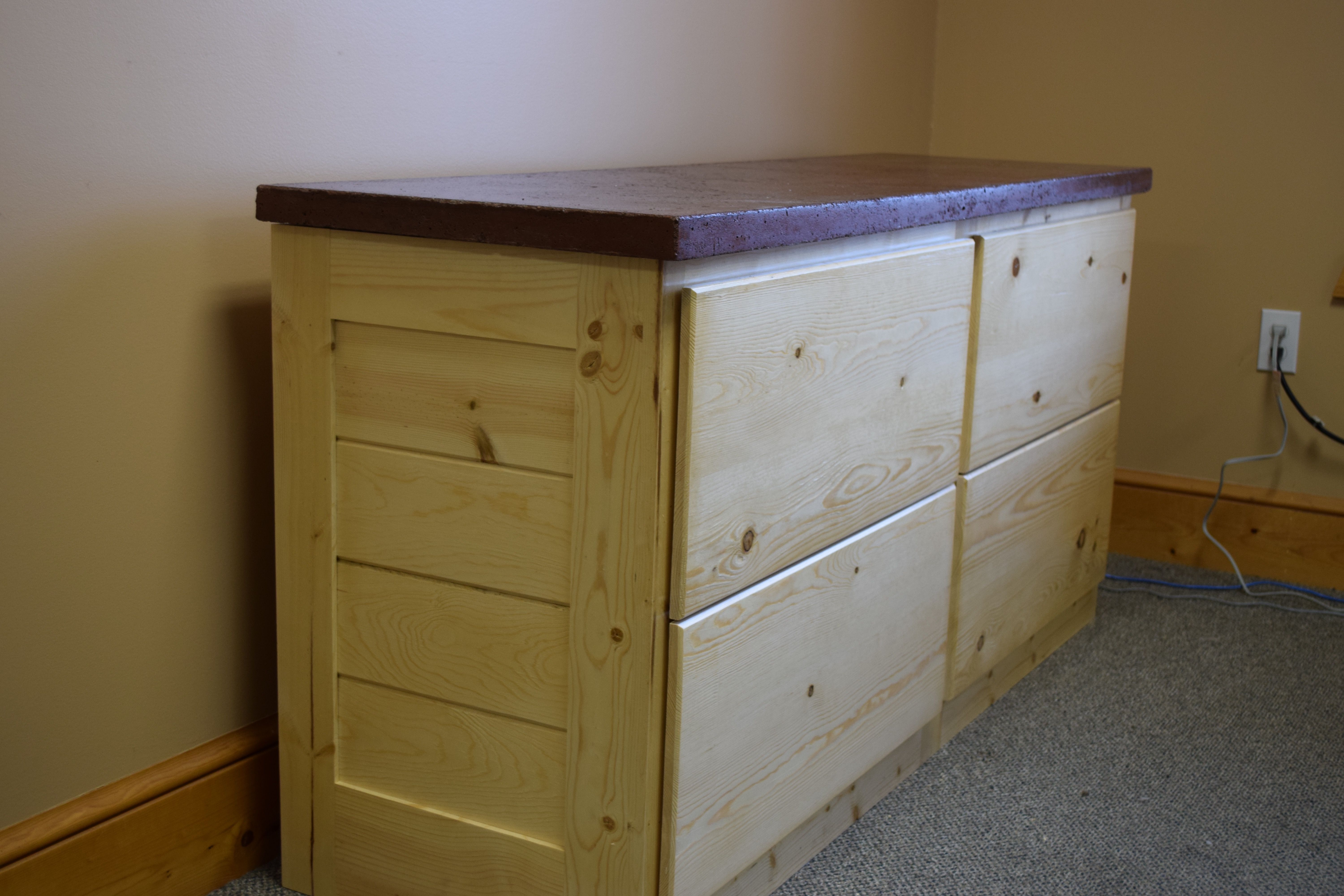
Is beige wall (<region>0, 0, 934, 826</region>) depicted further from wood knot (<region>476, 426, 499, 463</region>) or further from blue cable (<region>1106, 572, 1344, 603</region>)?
blue cable (<region>1106, 572, 1344, 603</region>)

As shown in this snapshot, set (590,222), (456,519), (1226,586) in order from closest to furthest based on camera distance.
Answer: (590,222) → (456,519) → (1226,586)

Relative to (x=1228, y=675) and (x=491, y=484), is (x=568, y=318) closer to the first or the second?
(x=491, y=484)

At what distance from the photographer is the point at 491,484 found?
0.94 m

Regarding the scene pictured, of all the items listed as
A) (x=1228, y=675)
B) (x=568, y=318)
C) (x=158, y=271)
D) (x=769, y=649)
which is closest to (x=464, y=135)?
(x=158, y=271)

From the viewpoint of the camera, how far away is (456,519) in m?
0.96

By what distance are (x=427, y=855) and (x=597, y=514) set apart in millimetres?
353

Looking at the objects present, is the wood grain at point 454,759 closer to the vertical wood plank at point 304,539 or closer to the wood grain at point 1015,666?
the vertical wood plank at point 304,539

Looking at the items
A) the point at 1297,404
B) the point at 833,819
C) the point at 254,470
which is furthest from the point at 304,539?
the point at 1297,404

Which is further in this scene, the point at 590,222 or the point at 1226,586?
the point at 1226,586

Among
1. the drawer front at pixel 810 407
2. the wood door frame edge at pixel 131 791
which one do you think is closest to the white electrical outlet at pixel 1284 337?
the drawer front at pixel 810 407

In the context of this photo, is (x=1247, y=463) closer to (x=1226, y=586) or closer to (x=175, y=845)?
(x=1226, y=586)

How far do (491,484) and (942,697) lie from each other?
0.65 meters

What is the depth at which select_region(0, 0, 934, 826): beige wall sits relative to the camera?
93 centimetres

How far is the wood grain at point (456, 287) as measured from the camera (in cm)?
88
